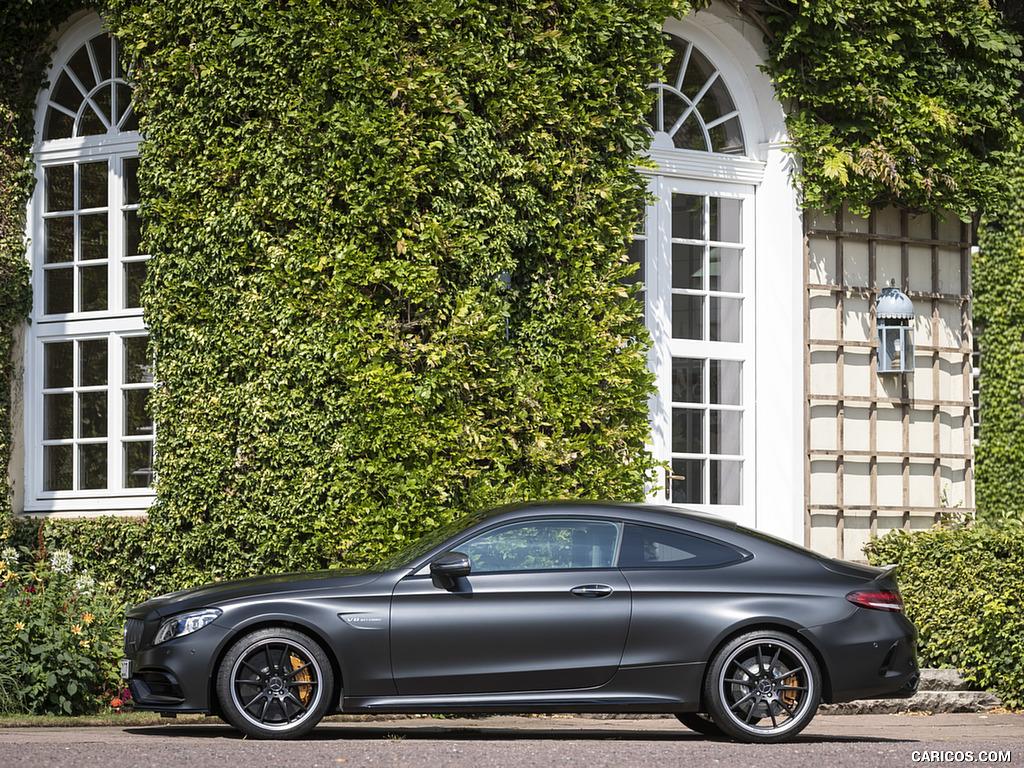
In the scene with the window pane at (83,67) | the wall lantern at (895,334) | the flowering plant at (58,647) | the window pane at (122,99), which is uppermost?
the window pane at (83,67)

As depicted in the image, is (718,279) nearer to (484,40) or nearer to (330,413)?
(484,40)

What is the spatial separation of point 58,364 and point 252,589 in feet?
18.4

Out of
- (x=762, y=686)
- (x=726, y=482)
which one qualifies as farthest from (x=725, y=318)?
(x=762, y=686)

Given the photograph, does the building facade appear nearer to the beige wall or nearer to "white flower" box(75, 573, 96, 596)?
the beige wall

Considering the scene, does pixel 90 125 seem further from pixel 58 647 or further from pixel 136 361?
pixel 58 647

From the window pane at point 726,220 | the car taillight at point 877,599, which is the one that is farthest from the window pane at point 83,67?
the car taillight at point 877,599

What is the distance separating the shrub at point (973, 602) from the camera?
11.2 metres

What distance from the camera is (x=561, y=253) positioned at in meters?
11.2

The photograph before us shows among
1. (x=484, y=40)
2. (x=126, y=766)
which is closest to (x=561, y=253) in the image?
(x=484, y=40)

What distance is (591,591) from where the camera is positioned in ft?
25.4

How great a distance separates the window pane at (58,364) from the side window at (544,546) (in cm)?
→ 602

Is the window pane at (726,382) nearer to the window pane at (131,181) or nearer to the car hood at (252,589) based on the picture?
the window pane at (131,181)

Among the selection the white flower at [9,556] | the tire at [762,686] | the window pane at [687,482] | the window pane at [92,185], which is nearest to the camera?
the tire at [762,686]

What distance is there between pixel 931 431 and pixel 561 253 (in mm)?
4991
